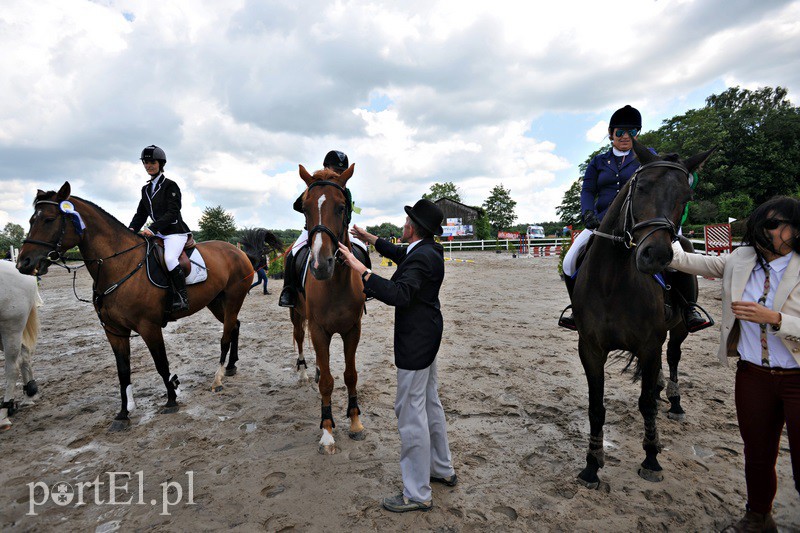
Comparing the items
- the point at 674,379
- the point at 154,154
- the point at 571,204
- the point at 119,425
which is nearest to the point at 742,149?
the point at 571,204

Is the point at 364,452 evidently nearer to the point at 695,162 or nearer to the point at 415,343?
the point at 415,343

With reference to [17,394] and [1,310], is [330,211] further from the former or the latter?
[17,394]

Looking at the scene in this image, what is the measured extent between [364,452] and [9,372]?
14.6 feet

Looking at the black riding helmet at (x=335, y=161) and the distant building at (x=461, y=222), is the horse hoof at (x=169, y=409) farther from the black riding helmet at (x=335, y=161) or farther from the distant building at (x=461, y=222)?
the distant building at (x=461, y=222)

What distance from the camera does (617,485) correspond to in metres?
2.92

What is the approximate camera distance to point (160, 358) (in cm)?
453

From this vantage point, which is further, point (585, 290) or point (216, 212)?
point (216, 212)

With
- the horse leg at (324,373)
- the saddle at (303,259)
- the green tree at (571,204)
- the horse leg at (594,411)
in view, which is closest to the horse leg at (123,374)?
the saddle at (303,259)

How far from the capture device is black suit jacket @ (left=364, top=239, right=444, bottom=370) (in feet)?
8.60

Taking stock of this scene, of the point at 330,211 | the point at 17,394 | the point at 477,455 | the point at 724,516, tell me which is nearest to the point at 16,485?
the point at 17,394

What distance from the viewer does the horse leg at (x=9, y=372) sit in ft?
13.8

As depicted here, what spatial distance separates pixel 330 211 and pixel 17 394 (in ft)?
18.7

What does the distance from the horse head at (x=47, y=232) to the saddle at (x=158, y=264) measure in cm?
74

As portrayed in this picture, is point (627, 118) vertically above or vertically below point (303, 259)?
above
